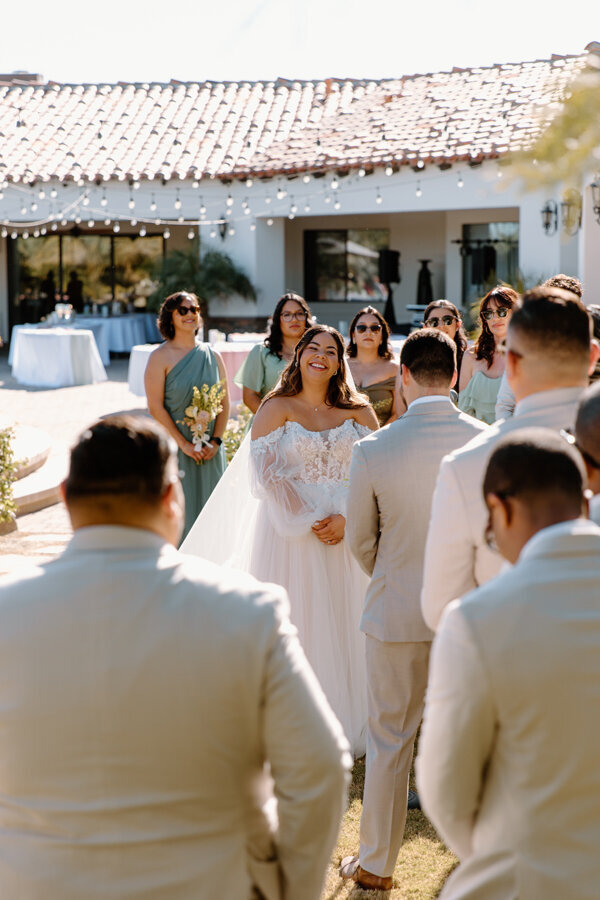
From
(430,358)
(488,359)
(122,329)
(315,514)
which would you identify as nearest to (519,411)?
(430,358)

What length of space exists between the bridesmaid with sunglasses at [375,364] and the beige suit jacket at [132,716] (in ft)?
15.0

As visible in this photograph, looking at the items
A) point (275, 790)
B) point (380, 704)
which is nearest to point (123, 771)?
point (275, 790)

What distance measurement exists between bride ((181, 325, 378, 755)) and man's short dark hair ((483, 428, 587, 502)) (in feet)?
9.70

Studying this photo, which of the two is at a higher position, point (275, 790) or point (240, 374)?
point (240, 374)

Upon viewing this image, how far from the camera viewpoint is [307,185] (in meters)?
21.5

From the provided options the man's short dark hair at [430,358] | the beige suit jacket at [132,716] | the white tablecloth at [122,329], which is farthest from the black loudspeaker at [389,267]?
the beige suit jacket at [132,716]

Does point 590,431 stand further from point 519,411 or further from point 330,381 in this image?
point 330,381

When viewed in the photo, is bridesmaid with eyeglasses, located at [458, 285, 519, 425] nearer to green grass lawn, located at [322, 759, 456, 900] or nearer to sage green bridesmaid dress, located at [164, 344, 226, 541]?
sage green bridesmaid dress, located at [164, 344, 226, 541]

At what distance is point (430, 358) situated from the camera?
3479 millimetres

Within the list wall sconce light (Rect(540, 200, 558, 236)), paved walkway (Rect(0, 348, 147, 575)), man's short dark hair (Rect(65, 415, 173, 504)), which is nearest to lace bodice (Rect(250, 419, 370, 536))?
man's short dark hair (Rect(65, 415, 173, 504))

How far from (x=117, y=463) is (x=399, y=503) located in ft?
5.84

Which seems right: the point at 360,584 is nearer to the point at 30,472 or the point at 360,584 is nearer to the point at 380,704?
the point at 380,704

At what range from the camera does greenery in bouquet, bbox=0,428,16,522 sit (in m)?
8.52

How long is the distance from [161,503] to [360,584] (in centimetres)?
318
